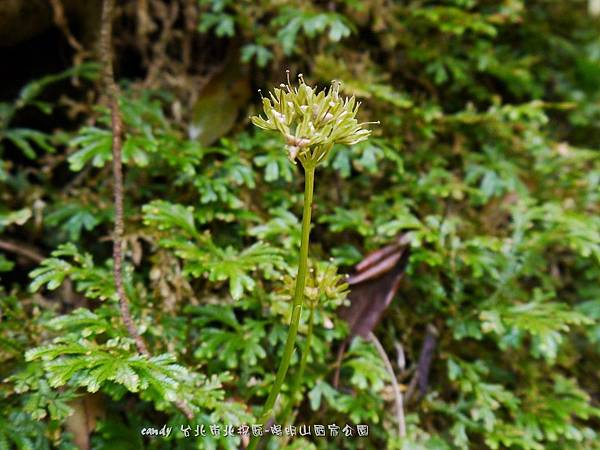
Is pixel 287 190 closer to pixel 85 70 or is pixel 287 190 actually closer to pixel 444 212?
pixel 444 212

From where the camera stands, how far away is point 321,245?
2.20m

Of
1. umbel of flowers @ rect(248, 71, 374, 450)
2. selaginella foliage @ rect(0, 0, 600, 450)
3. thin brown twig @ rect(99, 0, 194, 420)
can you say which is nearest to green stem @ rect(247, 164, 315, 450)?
A: umbel of flowers @ rect(248, 71, 374, 450)

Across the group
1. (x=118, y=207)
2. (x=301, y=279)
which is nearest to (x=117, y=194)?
(x=118, y=207)

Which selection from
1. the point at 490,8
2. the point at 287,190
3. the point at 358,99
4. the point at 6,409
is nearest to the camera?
the point at 6,409

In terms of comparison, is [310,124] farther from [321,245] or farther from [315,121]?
[321,245]

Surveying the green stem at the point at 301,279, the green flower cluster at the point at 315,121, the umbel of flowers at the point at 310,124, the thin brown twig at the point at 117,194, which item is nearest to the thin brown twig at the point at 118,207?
the thin brown twig at the point at 117,194

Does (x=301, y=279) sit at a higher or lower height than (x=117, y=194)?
lower

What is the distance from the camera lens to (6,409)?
4.91 feet

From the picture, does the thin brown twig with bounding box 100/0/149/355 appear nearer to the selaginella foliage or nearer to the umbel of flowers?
the selaginella foliage

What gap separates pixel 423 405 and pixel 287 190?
41.7 inches

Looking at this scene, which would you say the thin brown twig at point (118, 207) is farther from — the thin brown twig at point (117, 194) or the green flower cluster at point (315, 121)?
the green flower cluster at point (315, 121)

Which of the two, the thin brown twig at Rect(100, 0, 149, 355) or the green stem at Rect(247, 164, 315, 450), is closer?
the green stem at Rect(247, 164, 315, 450)

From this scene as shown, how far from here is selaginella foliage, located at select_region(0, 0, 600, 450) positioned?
1.62m

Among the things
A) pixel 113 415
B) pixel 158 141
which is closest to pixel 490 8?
pixel 158 141
